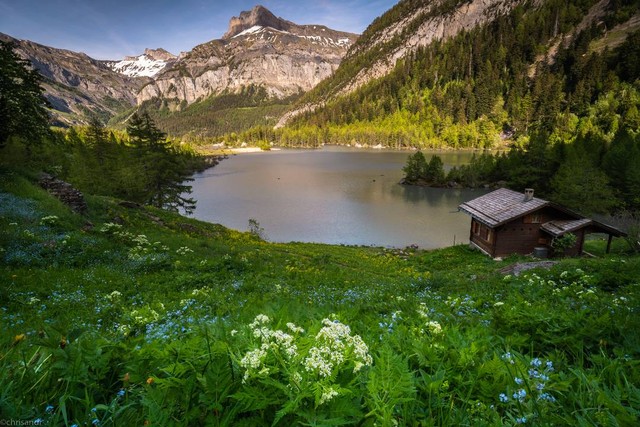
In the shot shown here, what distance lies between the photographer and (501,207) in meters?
27.4

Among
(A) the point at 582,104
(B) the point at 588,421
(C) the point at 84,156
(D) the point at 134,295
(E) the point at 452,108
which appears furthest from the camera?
(E) the point at 452,108

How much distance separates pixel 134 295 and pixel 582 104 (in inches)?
5925

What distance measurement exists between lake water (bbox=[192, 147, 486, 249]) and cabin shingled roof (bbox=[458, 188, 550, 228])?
21.4 feet

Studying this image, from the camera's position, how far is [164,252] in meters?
15.9

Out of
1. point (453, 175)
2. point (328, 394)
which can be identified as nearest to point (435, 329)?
point (328, 394)

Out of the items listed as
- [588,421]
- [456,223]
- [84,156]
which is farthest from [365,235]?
[84,156]

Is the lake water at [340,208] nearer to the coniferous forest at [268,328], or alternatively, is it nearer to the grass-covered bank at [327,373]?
the coniferous forest at [268,328]

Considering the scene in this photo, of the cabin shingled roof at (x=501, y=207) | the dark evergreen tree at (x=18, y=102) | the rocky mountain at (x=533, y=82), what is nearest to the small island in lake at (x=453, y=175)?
the cabin shingled roof at (x=501, y=207)

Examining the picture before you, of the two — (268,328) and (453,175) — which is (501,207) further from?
(453,175)

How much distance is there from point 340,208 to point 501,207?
26988mm

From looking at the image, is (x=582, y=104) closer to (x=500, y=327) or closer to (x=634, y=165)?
(x=634, y=165)

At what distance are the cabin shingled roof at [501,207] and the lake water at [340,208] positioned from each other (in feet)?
21.4

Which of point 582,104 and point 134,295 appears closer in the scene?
point 134,295

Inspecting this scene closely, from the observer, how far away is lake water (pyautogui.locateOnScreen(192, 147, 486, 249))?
123ft
